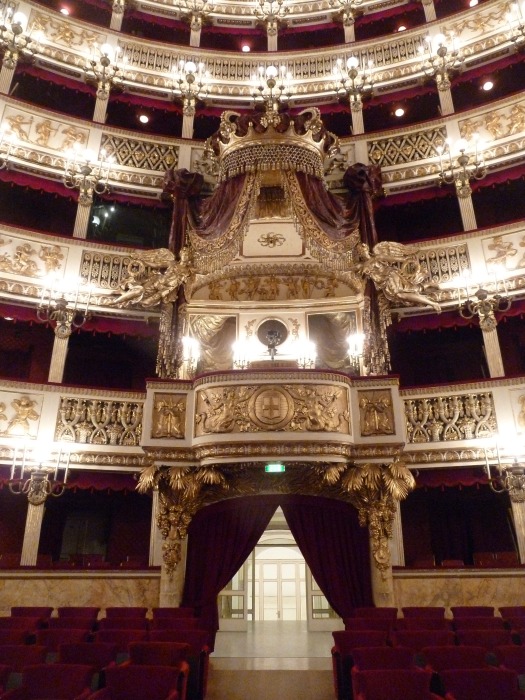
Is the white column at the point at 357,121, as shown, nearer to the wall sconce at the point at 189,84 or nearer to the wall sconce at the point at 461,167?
the wall sconce at the point at 461,167

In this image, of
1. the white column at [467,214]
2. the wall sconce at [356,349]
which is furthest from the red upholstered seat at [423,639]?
the white column at [467,214]

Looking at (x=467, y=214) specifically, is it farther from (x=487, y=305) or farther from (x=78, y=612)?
(x=78, y=612)

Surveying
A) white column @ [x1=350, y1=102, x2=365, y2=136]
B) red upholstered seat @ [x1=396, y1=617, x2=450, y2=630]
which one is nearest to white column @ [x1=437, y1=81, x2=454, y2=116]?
white column @ [x1=350, y1=102, x2=365, y2=136]

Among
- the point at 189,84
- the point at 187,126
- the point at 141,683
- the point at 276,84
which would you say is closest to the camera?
the point at 141,683

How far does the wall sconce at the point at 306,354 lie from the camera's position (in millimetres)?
10227

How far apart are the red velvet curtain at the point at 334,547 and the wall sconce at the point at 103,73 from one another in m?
11.7

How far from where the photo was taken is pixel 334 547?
8.46m

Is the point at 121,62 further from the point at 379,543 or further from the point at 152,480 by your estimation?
the point at 379,543

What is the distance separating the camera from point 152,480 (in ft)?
26.8

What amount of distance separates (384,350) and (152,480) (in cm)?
481

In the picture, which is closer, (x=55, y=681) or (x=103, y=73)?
(x=55, y=681)

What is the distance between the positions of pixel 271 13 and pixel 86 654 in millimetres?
17402

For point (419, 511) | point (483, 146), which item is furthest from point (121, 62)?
point (419, 511)

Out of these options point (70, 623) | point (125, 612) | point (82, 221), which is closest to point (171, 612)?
point (125, 612)
